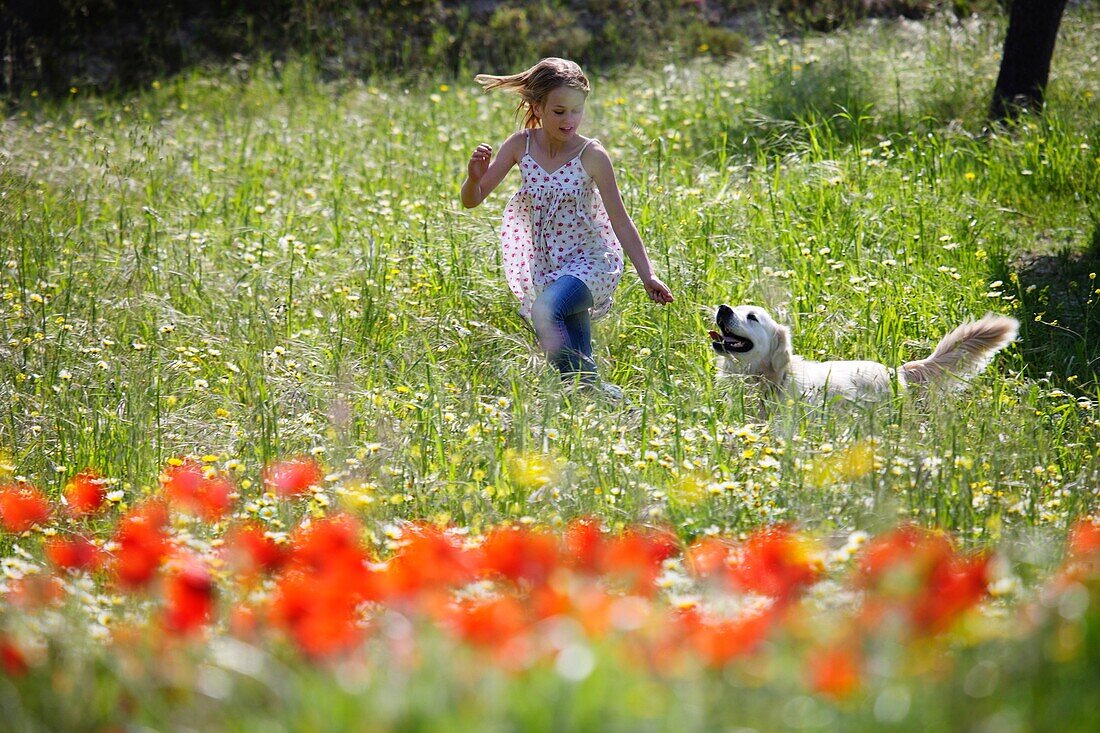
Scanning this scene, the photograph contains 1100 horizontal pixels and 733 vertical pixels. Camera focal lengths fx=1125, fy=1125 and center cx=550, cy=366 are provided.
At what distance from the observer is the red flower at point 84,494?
372cm

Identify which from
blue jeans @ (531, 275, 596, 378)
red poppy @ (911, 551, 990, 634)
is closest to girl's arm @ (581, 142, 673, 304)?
blue jeans @ (531, 275, 596, 378)

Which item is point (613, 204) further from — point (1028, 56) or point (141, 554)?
point (1028, 56)

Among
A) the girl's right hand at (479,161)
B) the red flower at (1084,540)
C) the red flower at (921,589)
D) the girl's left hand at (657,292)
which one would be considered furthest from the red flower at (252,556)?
the girl's right hand at (479,161)

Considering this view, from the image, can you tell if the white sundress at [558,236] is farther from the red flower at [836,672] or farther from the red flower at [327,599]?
the red flower at [836,672]

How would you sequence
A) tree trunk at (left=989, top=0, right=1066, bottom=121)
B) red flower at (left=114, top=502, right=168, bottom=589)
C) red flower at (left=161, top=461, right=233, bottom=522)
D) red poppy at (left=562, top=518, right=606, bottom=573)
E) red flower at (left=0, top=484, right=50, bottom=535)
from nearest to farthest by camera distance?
red flower at (left=114, top=502, right=168, bottom=589)
red poppy at (left=562, top=518, right=606, bottom=573)
red flower at (left=0, top=484, right=50, bottom=535)
red flower at (left=161, top=461, right=233, bottom=522)
tree trunk at (left=989, top=0, right=1066, bottom=121)

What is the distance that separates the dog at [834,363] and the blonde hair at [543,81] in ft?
4.01

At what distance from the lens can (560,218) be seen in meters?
5.34

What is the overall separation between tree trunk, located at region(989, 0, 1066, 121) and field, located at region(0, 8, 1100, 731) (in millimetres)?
251

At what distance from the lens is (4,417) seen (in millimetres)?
4535

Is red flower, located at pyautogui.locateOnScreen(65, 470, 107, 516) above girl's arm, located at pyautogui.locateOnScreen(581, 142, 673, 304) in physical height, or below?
below

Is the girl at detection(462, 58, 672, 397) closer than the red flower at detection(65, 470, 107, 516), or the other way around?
the red flower at detection(65, 470, 107, 516)

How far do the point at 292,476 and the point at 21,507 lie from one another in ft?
2.94

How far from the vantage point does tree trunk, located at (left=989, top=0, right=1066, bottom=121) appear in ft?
27.5

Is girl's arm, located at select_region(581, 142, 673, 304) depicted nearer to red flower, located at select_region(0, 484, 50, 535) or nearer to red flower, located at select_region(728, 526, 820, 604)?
red flower, located at select_region(728, 526, 820, 604)
